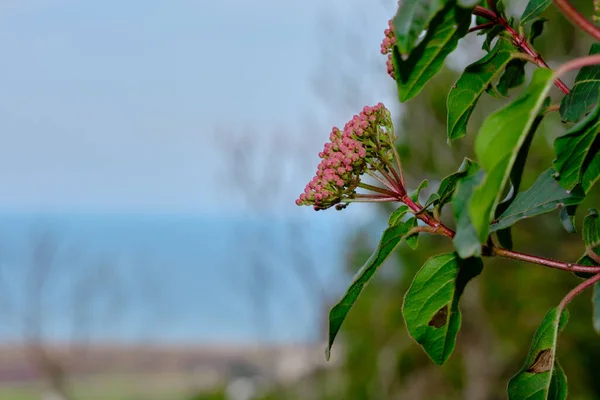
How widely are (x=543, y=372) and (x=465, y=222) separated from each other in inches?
13.0

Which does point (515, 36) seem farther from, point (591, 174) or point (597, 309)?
point (597, 309)

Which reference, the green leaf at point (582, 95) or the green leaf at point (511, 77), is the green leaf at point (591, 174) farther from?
the green leaf at point (511, 77)

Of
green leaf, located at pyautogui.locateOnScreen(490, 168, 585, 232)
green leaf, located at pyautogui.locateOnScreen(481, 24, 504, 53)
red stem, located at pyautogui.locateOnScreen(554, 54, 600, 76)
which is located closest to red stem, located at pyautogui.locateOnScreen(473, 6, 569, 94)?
green leaf, located at pyautogui.locateOnScreen(481, 24, 504, 53)

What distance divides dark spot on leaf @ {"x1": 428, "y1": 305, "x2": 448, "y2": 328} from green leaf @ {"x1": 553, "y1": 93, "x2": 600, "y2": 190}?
201mm

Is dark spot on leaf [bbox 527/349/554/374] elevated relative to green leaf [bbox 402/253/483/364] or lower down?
lower down

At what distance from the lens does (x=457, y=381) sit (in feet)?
19.7

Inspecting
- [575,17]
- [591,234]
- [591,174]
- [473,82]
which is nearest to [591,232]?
[591,234]

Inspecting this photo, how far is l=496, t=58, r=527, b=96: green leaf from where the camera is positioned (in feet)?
3.11

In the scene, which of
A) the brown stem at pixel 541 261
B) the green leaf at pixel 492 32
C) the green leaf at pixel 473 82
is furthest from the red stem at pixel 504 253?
the green leaf at pixel 492 32

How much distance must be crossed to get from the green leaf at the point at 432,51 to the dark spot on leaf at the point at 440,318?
0.25 metres

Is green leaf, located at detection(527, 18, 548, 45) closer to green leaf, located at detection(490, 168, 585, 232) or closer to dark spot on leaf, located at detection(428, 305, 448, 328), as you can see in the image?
green leaf, located at detection(490, 168, 585, 232)

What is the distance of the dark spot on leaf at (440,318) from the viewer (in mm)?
850

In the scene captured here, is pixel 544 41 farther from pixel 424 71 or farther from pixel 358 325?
pixel 424 71

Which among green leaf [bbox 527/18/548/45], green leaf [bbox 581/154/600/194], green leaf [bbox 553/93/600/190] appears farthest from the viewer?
green leaf [bbox 527/18/548/45]
